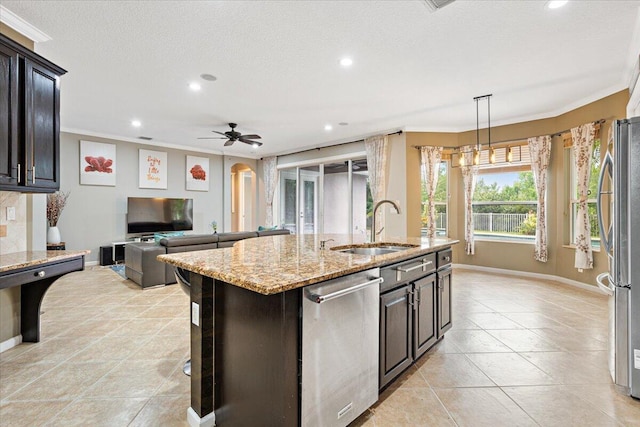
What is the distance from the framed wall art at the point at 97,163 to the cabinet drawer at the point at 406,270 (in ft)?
23.1

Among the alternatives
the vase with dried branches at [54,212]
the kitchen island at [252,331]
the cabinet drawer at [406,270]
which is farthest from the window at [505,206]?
the vase with dried branches at [54,212]

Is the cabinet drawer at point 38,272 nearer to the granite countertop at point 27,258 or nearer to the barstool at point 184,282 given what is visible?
the granite countertop at point 27,258

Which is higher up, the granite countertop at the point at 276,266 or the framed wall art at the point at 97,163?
the framed wall art at the point at 97,163

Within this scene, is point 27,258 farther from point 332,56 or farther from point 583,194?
point 583,194

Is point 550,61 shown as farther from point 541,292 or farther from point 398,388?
point 398,388

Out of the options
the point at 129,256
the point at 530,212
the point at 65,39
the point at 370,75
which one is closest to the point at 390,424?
the point at 370,75

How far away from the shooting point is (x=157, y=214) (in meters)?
7.21

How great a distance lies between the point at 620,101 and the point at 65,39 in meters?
6.49

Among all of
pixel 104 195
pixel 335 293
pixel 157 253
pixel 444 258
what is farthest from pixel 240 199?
pixel 335 293

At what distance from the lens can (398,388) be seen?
2.06 metres

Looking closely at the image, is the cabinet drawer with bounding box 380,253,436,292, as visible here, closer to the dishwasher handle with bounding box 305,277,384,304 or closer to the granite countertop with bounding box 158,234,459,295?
the granite countertop with bounding box 158,234,459,295

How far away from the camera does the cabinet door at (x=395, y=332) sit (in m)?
1.85

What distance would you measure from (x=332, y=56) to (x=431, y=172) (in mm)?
3509

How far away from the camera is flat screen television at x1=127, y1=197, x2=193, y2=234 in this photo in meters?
6.88
